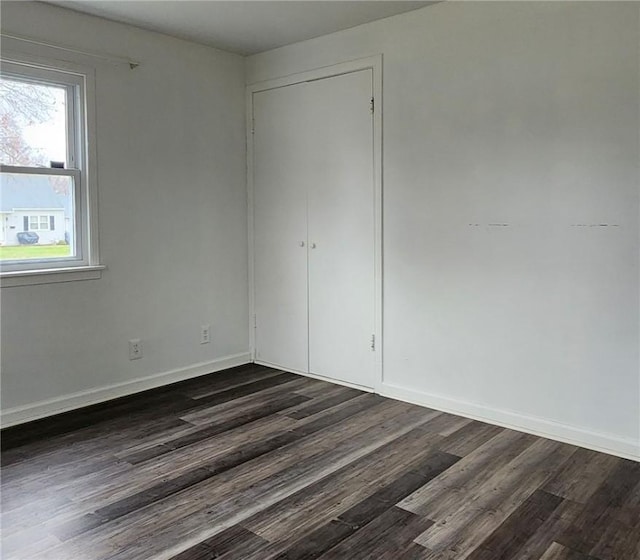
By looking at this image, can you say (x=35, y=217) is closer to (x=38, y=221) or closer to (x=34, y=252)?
(x=38, y=221)

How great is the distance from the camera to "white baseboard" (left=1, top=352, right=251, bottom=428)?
11.1ft

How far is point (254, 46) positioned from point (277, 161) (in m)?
0.83

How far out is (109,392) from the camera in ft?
12.5

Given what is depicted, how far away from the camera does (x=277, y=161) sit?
172 inches

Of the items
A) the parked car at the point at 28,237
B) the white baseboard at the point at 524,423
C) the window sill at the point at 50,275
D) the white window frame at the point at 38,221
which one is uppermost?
the white window frame at the point at 38,221

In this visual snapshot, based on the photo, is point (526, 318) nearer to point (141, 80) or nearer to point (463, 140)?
point (463, 140)

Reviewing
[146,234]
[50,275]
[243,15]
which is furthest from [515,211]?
[50,275]

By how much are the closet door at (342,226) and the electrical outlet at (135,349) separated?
1213 millimetres

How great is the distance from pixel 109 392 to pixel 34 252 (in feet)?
3.32

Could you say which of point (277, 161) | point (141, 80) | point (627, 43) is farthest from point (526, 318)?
point (141, 80)

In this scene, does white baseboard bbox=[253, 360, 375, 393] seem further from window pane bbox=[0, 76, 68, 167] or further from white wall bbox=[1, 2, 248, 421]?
window pane bbox=[0, 76, 68, 167]

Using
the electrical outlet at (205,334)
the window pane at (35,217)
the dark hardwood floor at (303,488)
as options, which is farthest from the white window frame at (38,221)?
the electrical outlet at (205,334)

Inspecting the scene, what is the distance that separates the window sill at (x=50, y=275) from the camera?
3.28 metres

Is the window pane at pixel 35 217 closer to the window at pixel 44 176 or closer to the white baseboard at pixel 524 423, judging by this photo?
the window at pixel 44 176
